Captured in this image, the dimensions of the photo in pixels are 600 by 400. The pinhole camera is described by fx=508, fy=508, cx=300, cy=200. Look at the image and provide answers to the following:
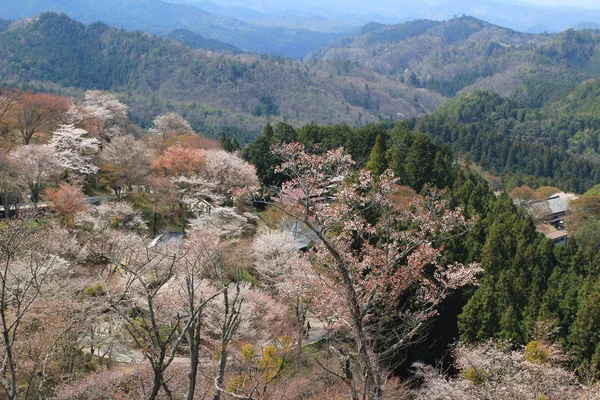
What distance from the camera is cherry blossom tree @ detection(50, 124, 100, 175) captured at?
2395cm

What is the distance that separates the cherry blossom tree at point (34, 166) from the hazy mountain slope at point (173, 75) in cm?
7002

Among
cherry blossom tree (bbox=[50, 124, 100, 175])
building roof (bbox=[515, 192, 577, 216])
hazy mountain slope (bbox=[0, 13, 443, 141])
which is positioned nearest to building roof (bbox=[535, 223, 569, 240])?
building roof (bbox=[515, 192, 577, 216])

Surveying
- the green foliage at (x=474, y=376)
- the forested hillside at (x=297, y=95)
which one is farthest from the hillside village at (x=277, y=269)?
the forested hillside at (x=297, y=95)

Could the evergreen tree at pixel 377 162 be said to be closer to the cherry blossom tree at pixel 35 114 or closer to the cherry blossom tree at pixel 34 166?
the cherry blossom tree at pixel 34 166

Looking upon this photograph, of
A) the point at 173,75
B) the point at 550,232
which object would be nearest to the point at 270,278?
the point at 550,232

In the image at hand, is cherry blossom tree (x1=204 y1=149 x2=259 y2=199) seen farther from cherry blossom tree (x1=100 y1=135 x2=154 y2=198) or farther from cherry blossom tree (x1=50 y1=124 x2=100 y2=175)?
cherry blossom tree (x1=50 y1=124 x2=100 y2=175)

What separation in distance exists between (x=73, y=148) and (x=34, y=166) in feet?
14.8

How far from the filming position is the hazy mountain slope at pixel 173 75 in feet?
331

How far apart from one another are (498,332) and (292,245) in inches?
314

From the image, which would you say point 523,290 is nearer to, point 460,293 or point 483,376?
point 460,293

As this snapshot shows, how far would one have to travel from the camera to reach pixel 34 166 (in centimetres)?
2148

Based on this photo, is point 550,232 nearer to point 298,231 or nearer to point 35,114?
point 298,231

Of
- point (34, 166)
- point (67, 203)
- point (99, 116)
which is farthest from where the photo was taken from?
point (99, 116)

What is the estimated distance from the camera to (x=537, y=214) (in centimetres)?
3934
